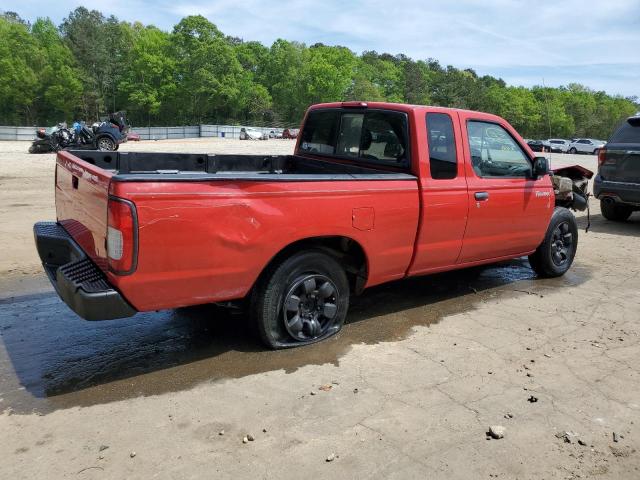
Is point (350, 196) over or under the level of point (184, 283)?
over

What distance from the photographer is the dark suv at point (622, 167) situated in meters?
9.44

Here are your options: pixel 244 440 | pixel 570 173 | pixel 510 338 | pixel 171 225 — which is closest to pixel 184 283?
pixel 171 225

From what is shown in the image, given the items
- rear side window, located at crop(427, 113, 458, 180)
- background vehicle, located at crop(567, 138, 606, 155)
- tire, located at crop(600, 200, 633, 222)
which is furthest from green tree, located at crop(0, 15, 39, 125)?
rear side window, located at crop(427, 113, 458, 180)

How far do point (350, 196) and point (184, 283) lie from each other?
1416mm

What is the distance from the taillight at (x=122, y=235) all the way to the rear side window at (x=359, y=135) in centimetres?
248

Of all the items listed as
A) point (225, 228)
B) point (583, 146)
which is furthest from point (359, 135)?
point (583, 146)

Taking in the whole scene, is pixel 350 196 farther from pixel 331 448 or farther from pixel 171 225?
pixel 331 448

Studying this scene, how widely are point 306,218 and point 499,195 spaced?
7.58ft

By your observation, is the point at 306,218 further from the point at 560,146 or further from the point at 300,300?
the point at 560,146

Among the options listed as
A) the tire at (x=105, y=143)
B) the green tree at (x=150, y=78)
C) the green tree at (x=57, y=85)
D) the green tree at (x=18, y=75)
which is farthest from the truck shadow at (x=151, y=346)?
the green tree at (x=57, y=85)

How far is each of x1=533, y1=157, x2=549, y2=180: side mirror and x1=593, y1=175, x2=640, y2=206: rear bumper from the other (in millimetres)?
4698

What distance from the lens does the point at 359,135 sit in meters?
5.34

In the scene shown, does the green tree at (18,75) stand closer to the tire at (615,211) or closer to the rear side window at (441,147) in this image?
the tire at (615,211)

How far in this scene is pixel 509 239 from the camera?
564cm
